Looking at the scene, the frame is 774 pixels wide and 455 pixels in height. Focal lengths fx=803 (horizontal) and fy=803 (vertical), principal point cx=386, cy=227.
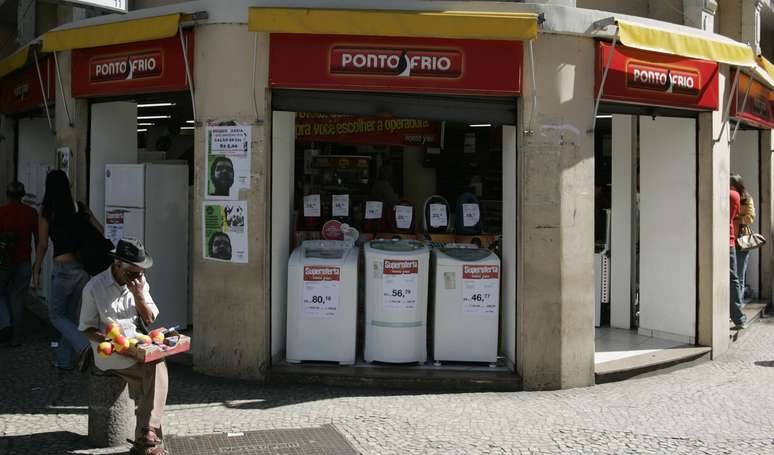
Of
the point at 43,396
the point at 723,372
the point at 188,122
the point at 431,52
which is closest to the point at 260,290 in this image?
the point at 43,396

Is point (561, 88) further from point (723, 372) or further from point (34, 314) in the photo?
point (34, 314)

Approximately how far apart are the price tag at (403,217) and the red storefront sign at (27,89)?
15.2ft

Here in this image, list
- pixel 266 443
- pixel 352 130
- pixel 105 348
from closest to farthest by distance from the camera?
1. pixel 105 348
2. pixel 266 443
3. pixel 352 130

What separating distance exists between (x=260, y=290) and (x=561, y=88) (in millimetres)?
3532

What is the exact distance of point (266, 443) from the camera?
6043 millimetres

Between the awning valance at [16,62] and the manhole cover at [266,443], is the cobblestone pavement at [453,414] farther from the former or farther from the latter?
the awning valance at [16,62]

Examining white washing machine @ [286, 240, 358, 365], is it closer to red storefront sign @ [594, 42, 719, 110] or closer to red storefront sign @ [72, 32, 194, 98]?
red storefront sign @ [72, 32, 194, 98]

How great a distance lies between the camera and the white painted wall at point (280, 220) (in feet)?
26.3

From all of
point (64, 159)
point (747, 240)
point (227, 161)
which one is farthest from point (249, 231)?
point (747, 240)

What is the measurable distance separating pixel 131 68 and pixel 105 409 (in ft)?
13.3

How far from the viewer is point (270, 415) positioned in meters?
6.77

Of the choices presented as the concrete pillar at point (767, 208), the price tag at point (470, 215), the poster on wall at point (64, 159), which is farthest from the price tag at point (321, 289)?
the concrete pillar at point (767, 208)

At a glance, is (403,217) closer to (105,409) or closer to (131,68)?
(131,68)

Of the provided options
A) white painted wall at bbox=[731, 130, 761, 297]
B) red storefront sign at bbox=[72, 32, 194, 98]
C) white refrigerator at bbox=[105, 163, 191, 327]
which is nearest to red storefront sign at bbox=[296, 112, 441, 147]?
white refrigerator at bbox=[105, 163, 191, 327]
